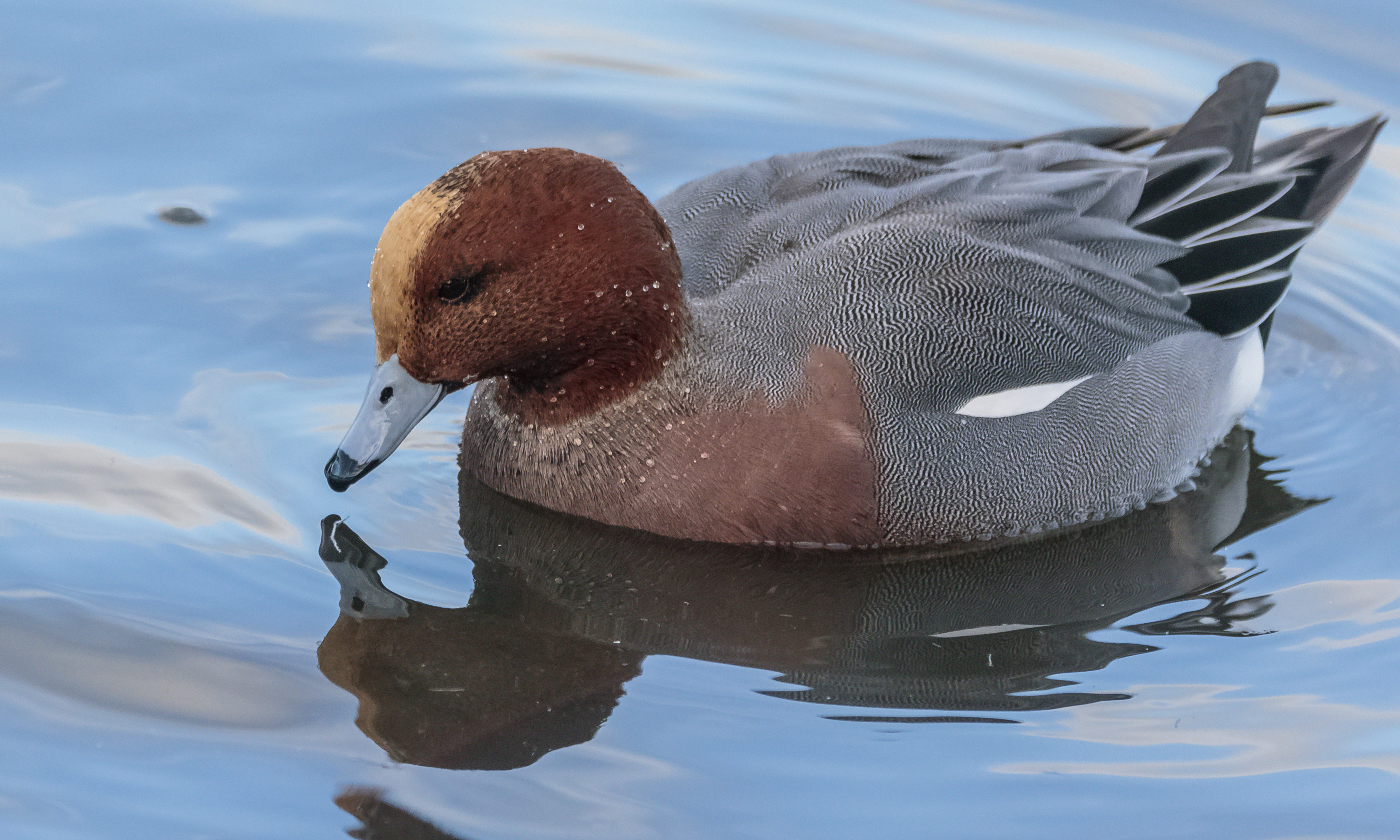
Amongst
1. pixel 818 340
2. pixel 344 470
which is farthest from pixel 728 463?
pixel 344 470

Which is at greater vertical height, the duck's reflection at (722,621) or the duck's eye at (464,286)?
the duck's eye at (464,286)

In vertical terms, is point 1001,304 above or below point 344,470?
above

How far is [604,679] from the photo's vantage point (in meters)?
4.45

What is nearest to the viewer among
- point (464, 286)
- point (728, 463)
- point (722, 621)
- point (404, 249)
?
point (404, 249)

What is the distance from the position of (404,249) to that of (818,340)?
1.23 meters

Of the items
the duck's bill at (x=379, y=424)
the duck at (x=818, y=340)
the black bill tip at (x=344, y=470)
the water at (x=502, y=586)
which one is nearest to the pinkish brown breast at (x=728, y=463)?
the duck at (x=818, y=340)

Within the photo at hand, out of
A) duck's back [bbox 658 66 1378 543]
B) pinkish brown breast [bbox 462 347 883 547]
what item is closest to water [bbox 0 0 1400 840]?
pinkish brown breast [bbox 462 347 883 547]

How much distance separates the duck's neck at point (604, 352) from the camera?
475cm

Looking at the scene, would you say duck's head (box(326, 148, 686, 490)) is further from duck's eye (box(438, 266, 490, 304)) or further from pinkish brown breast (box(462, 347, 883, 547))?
pinkish brown breast (box(462, 347, 883, 547))

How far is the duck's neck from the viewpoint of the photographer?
15.6 ft

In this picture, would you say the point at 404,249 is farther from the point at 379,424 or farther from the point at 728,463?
the point at 728,463

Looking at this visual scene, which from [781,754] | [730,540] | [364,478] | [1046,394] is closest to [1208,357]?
[1046,394]

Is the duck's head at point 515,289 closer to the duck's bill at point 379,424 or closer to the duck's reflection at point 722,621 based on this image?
the duck's bill at point 379,424

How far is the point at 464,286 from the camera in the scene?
4570mm
